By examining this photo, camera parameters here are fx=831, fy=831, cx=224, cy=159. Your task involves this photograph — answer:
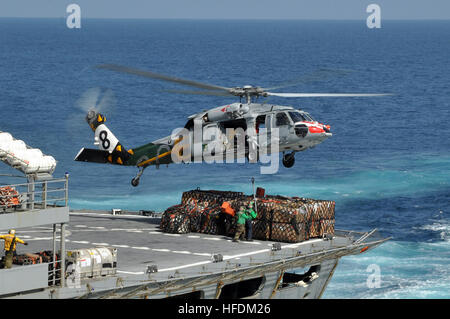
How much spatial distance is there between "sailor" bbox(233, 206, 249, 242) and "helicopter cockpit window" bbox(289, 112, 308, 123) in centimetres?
549

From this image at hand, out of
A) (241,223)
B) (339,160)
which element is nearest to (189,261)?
(241,223)

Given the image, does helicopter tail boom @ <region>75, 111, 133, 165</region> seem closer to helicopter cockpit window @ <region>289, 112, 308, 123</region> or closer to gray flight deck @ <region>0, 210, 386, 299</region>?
gray flight deck @ <region>0, 210, 386, 299</region>

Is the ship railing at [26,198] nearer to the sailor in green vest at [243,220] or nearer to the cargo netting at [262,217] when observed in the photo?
the sailor in green vest at [243,220]

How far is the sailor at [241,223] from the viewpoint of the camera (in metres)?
39.0

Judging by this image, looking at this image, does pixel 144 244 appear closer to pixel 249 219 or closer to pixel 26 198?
pixel 249 219

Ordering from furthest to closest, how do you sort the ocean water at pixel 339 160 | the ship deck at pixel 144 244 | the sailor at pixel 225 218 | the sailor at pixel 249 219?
1. the ocean water at pixel 339 160
2. the sailor at pixel 225 218
3. the sailor at pixel 249 219
4. the ship deck at pixel 144 244

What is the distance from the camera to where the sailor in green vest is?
38938 millimetres

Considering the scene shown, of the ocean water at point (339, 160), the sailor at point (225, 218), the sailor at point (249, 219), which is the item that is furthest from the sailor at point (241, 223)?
the ocean water at point (339, 160)

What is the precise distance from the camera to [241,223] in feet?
129

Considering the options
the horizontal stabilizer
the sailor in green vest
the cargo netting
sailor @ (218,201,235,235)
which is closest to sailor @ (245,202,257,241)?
the sailor in green vest

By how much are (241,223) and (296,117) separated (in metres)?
6.21

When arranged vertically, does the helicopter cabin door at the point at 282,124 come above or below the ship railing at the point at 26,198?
above

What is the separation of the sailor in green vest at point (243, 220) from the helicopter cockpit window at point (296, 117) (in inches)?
205

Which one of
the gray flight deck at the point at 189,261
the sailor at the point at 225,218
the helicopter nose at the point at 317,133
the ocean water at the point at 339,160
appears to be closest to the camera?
the gray flight deck at the point at 189,261
